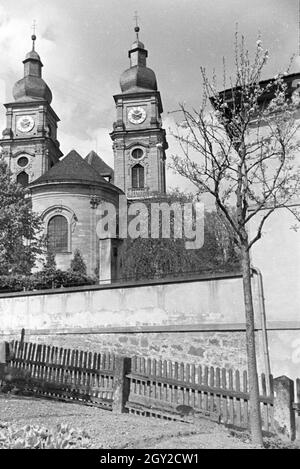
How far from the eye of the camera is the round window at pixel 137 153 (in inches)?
2277

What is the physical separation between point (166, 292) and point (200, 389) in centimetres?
554

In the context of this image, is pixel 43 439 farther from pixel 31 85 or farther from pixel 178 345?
pixel 31 85

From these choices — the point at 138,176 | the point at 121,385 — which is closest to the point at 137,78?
the point at 138,176

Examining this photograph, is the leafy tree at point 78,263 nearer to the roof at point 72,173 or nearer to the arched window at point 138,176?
the roof at point 72,173

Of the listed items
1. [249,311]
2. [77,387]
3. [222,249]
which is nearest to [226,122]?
[249,311]

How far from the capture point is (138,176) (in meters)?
57.4

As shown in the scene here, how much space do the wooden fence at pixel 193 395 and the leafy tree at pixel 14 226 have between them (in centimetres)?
1700

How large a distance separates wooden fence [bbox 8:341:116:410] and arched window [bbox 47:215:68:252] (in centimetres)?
2909

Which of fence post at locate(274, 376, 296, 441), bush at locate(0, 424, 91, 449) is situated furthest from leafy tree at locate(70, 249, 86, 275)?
bush at locate(0, 424, 91, 449)

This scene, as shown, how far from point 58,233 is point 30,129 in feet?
70.3

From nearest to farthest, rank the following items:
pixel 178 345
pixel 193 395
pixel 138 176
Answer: pixel 193 395, pixel 178 345, pixel 138 176

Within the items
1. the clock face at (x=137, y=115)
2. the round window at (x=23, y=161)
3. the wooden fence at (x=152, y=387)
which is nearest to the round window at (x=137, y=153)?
the clock face at (x=137, y=115)

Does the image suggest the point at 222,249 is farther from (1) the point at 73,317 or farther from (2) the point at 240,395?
(2) the point at 240,395

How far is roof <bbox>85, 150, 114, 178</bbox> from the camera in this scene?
62.8 meters
